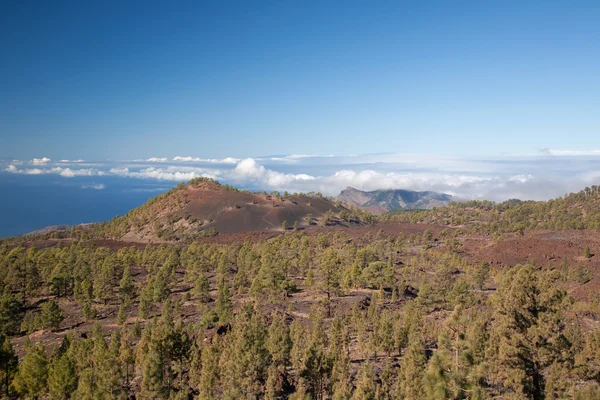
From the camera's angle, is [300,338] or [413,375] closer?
[413,375]

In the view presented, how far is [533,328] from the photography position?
19.2 m

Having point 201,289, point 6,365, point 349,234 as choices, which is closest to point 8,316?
point 6,365

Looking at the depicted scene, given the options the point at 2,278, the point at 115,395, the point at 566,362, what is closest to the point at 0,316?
the point at 2,278

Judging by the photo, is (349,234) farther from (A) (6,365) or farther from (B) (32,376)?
(B) (32,376)

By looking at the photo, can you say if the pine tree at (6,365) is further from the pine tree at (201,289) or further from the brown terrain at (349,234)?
the pine tree at (201,289)

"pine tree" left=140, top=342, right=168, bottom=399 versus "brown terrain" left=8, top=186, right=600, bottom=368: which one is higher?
"pine tree" left=140, top=342, right=168, bottom=399

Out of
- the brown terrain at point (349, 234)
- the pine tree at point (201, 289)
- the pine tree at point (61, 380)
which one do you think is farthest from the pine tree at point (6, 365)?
the pine tree at point (201, 289)

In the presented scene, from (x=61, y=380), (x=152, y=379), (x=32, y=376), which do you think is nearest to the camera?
(x=152, y=379)

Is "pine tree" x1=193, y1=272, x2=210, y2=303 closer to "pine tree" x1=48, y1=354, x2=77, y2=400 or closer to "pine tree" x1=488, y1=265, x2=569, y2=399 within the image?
"pine tree" x1=48, y1=354, x2=77, y2=400

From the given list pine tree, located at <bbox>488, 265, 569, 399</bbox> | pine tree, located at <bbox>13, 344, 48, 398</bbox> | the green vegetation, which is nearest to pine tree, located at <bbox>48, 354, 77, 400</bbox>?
the green vegetation

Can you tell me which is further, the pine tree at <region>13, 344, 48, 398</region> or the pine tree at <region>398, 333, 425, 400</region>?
the pine tree at <region>13, 344, 48, 398</region>

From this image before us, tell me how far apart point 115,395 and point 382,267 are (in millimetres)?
58559

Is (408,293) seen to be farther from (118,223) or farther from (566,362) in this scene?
(118,223)

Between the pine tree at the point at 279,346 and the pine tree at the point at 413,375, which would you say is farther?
the pine tree at the point at 279,346
